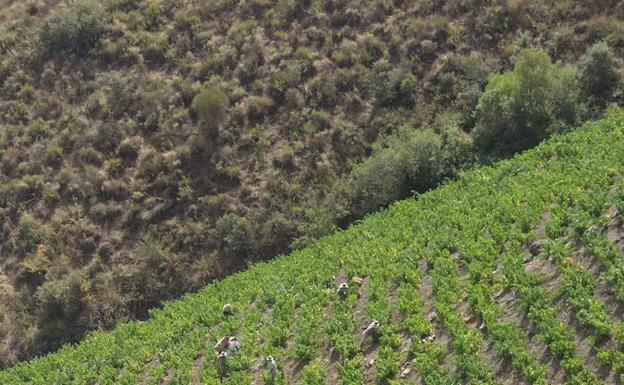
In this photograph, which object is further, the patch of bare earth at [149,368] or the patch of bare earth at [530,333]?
the patch of bare earth at [149,368]

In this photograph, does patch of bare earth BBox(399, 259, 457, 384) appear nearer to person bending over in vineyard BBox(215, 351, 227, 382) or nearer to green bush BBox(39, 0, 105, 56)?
person bending over in vineyard BBox(215, 351, 227, 382)

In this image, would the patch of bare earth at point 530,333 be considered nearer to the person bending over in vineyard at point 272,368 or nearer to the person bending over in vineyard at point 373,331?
the person bending over in vineyard at point 373,331

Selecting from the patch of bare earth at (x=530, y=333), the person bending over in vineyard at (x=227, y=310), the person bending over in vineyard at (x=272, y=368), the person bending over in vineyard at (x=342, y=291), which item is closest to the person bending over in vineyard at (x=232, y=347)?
the person bending over in vineyard at (x=272, y=368)

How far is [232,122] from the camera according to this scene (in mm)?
24453

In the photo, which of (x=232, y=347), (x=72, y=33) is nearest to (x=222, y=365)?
(x=232, y=347)

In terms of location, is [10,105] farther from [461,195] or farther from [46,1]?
[461,195]

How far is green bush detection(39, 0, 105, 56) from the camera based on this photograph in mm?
28453

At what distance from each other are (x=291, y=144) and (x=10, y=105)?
1231 cm

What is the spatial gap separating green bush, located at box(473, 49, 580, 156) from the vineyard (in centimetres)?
198

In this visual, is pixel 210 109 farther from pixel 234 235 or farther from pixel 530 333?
pixel 530 333

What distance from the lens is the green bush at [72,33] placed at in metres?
28.5

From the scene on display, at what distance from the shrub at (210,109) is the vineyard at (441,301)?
23.3 feet

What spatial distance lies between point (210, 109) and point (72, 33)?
8.60 metres

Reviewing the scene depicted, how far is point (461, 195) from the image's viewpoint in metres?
17.2
